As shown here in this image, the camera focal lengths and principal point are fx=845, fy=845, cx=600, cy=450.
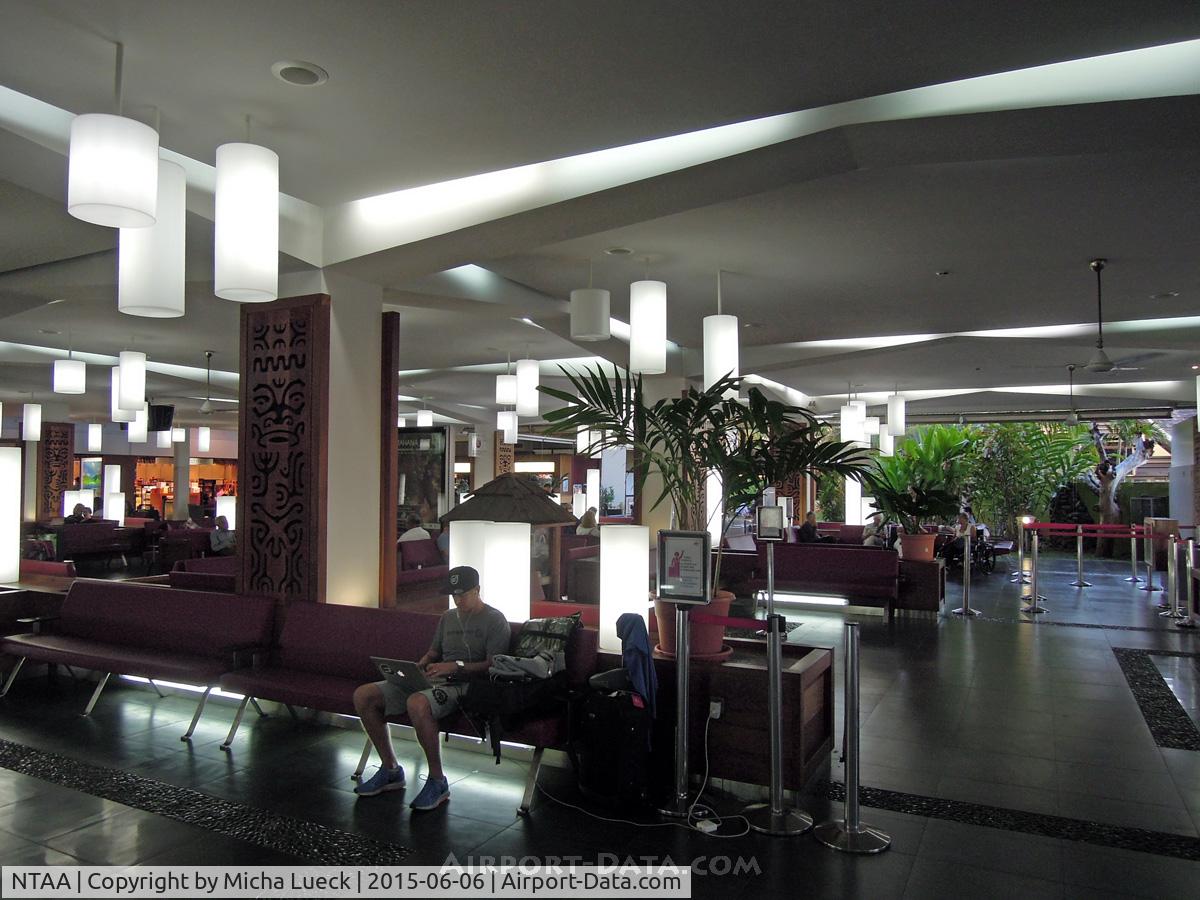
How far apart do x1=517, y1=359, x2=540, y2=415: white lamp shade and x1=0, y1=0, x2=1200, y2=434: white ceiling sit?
1.45m

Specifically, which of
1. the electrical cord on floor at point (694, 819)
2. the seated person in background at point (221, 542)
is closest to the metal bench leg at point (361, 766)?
the electrical cord on floor at point (694, 819)

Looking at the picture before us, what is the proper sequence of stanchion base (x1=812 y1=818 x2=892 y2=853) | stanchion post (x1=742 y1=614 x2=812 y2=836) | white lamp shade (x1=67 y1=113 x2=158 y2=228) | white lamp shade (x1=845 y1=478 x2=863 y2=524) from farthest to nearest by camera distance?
1. white lamp shade (x1=845 y1=478 x2=863 y2=524)
2. stanchion post (x1=742 y1=614 x2=812 y2=836)
3. stanchion base (x1=812 y1=818 x2=892 y2=853)
4. white lamp shade (x1=67 y1=113 x2=158 y2=228)

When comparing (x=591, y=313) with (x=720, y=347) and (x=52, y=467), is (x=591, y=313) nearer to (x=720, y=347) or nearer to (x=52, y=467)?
(x=720, y=347)

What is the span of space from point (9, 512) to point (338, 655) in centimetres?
404

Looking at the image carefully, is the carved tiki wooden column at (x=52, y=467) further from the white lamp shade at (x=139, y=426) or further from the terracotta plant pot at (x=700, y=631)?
the terracotta plant pot at (x=700, y=631)

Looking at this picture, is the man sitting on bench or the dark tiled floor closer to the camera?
Result: the dark tiled floor

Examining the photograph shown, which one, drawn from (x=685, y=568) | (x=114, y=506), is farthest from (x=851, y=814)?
(x=114, y=506)

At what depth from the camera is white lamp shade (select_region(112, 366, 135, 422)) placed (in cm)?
878

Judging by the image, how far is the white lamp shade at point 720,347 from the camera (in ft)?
20.9

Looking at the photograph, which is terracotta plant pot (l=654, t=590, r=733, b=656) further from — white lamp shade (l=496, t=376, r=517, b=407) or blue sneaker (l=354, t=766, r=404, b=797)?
white lamp shade (l=496, t=376, r=517, b=407)

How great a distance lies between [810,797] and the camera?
4211 mm

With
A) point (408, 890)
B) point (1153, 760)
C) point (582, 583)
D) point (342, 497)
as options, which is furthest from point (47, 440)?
point (1153, 760)

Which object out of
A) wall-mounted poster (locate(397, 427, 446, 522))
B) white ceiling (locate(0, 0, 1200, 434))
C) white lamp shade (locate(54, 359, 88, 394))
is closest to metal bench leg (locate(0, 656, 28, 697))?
white ceiling (locate(0, 0, 1200, 434))

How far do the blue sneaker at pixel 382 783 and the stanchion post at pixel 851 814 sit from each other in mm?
2003
